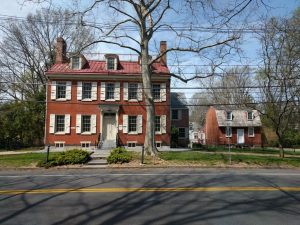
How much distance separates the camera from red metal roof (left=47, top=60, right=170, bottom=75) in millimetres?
29406

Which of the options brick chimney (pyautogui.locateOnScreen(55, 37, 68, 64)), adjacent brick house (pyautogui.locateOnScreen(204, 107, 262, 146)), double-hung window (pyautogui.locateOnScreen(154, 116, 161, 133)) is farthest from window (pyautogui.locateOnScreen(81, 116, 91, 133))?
adjacent brick house (pyautogui.locateOnScreen(204, 107, 262, 146))

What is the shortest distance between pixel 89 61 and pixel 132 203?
26.3 metres

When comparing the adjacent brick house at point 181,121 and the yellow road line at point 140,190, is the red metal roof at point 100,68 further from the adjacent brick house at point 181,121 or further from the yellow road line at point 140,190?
the yellow road line at point 140,190

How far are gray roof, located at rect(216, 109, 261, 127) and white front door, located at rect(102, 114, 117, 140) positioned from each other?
19.9 meters

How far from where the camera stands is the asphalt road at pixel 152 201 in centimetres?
639

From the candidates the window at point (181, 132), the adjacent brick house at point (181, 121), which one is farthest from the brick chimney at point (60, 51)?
the window at point (181, 132)

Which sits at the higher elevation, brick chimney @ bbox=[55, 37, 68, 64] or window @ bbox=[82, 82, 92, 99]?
brick chimney @ bbox=[55, 37, 68, 64]

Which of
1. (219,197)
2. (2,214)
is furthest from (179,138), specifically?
(2,214)

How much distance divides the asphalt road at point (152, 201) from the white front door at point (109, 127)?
17.7m

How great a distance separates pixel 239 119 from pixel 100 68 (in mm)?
23828

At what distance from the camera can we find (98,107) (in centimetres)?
2923

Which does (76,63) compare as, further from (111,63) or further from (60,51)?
(111,63)

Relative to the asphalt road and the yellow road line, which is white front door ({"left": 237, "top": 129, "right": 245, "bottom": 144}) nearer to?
the asphalt road

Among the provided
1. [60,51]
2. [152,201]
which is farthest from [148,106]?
[60,51]
